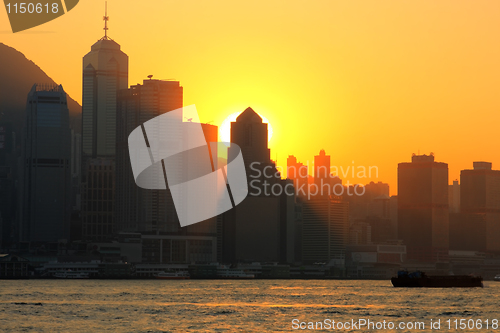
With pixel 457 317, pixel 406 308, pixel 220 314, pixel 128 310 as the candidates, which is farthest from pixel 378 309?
pixel 128 310

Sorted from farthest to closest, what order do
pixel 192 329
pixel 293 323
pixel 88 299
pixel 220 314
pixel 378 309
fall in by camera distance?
1. pixel 88 299
2. pixel 378 309
3. pixel 220 314
4. pixel 293 323
5. pixel 192 329

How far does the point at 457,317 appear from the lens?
121 m

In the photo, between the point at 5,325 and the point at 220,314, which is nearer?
the point at 5,325

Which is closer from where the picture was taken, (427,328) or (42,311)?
(427,328)

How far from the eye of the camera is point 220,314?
120 metres

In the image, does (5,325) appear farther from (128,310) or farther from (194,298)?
(194,298)

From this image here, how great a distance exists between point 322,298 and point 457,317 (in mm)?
43631

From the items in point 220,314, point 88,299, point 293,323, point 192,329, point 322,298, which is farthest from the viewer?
point 322,298

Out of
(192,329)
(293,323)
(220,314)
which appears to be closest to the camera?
(192,329)

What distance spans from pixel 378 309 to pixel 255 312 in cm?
1981

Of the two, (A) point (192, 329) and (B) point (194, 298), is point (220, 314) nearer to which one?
(A) point (192, 329)

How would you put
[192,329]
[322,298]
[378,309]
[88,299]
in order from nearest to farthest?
[192,329] < [378,309] < [88,299] < [322,298]

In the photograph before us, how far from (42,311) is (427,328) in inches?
2095

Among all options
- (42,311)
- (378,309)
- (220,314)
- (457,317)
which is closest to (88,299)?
(42,311)
